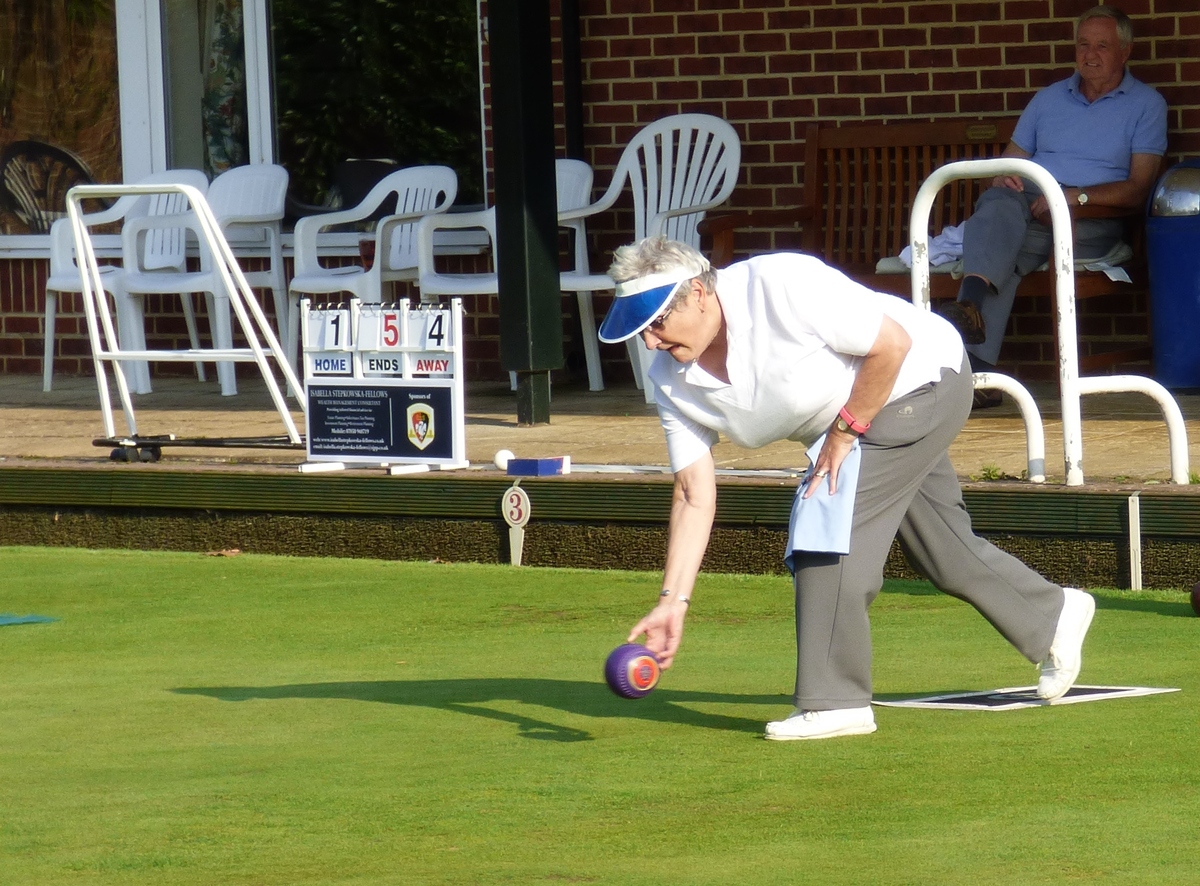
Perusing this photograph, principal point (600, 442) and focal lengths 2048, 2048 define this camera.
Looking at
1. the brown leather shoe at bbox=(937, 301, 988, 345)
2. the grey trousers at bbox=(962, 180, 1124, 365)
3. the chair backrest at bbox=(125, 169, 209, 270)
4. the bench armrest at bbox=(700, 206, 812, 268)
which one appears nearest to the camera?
the brown leather shoe at bbox=(937, 301, 988, 345)

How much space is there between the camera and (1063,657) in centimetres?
394

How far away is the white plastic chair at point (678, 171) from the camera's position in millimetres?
8320

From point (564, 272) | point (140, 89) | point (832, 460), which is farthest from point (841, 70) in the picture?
point (832, 460)

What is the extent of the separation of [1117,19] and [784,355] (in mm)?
4418

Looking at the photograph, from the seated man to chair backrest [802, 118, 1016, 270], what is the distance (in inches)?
16.7

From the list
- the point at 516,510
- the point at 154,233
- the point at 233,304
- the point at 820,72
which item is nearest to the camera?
the point at 516,510

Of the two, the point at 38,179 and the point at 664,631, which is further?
the point at 38,179

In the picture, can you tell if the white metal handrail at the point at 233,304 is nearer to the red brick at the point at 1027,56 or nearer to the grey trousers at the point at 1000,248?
the grey trousers at the point at 1000,248

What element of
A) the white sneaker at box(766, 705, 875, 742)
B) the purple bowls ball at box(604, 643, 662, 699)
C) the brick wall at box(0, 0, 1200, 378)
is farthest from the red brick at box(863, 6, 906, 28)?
the purple bowls ball at box(604, 643, 662, 699)

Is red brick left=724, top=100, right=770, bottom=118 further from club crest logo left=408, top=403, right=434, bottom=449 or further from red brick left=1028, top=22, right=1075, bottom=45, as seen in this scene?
club crest logo left=408, top=403, right=434, bottom=449

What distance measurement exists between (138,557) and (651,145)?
3014mm

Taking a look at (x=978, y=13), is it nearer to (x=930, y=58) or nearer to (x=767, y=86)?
(x=930, y=58)

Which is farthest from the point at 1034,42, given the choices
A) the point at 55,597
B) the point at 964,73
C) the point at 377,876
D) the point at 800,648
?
the point at 377,876

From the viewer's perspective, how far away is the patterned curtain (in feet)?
32.0
